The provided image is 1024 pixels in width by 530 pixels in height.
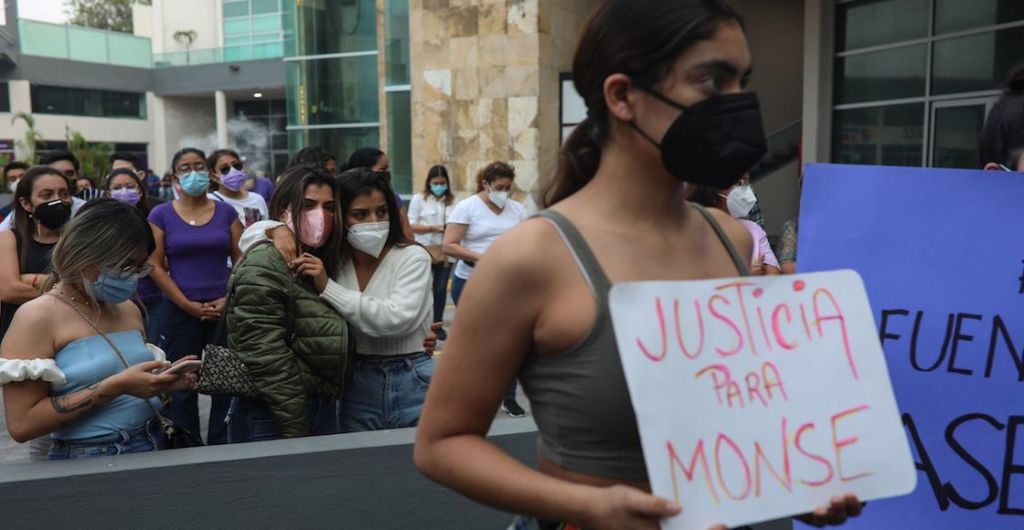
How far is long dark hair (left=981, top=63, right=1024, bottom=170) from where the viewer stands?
241 centimetres

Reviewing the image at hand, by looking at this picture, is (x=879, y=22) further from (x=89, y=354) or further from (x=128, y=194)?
(x=89, y=354)

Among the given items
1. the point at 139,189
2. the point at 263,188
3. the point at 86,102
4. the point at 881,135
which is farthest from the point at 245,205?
the point at 86,102

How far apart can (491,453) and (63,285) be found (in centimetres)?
232

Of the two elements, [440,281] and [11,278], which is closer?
[11,278]

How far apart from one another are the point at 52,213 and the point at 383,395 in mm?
2469

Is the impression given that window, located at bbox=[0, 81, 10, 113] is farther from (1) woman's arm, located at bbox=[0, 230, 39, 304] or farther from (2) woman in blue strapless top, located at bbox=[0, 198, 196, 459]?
(2) woman in blue strapless top, located at bbox=[0, 198, 196, 459]

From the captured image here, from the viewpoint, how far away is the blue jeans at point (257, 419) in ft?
12.2

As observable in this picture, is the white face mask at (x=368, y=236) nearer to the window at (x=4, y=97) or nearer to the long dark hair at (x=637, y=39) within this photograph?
the long dark hair at (x=637, y=39)

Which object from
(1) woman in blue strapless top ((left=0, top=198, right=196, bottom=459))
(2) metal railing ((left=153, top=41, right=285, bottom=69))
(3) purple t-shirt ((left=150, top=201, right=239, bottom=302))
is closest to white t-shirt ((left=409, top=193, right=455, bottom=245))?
(3) purple t-shirt ((left=150, top=201, right=239, bottom=302))

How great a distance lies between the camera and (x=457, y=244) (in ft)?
24.5

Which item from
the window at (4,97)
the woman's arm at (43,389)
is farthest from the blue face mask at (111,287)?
the window at (4,97)

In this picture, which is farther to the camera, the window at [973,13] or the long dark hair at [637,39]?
the window at [973,13]

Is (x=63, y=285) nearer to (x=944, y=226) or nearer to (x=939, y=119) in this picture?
(x=944, y=226)

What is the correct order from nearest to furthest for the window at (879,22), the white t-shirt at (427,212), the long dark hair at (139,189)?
the long dark hair at (139,189) < the white t-shirt at (427,212) < the window at (879,22)
